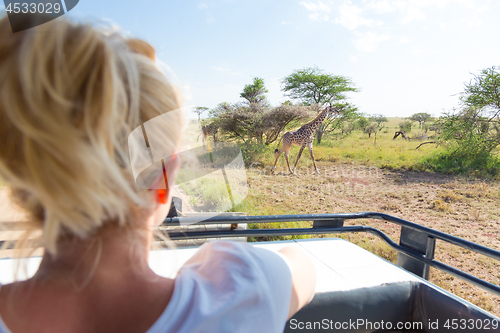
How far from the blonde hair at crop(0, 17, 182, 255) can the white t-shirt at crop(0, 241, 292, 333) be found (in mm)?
97

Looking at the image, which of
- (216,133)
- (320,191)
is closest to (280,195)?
(320,191)

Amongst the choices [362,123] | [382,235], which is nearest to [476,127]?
[362,123]

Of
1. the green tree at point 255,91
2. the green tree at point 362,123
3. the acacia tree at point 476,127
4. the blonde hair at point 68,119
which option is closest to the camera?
the blonde hair at point 68,119

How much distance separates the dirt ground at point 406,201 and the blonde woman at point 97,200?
8.17ft

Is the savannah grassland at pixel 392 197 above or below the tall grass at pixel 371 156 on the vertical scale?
below

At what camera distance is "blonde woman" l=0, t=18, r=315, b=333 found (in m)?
0.18

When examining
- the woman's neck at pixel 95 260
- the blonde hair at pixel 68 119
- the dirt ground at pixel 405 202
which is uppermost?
the blonde hair at pixel 68 119

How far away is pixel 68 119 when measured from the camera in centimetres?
18

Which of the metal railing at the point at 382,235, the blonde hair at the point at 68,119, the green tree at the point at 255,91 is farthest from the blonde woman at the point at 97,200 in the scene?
the green tree at the point at 255,91

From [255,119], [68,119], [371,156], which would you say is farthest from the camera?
[255,119]

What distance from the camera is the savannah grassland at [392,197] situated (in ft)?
8.38

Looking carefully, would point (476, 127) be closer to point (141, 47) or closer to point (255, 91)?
point (255, 91)

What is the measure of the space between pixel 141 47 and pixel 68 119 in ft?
0.37

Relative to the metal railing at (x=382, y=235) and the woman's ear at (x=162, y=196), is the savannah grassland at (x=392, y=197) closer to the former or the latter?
the metal railing at (x=382, y=235)
